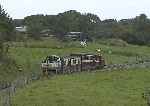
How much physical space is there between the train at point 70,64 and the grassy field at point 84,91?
2125 mm

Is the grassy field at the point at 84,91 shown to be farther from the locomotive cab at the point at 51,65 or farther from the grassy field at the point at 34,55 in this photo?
the grassy field at the point at 34,55

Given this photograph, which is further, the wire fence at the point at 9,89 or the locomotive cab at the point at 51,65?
the locomotive cab at the point at 51,65

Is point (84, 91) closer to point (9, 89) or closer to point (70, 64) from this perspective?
point (9, 89)

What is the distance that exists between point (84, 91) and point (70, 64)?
700 inches

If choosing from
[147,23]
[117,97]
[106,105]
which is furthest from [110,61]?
[147,23]

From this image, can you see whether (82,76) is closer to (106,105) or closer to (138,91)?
(138,91)

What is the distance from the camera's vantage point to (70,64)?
185ft

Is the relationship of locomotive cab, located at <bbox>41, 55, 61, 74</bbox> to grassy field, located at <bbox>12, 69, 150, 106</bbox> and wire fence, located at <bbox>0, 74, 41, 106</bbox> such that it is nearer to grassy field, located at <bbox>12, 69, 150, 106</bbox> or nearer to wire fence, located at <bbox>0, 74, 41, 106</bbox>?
grassy field, located at <bbox>12, 69, 150, 106</bbox>

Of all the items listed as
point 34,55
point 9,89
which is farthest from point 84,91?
point 34,55

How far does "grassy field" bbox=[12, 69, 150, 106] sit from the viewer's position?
104ft

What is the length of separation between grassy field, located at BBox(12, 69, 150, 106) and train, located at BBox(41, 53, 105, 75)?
2125mm

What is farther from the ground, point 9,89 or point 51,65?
point 9,89

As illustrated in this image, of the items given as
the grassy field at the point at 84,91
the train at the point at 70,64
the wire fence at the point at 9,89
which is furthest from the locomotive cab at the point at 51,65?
the wire fence at the point at 9,89

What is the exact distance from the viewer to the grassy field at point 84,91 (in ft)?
A: 104
